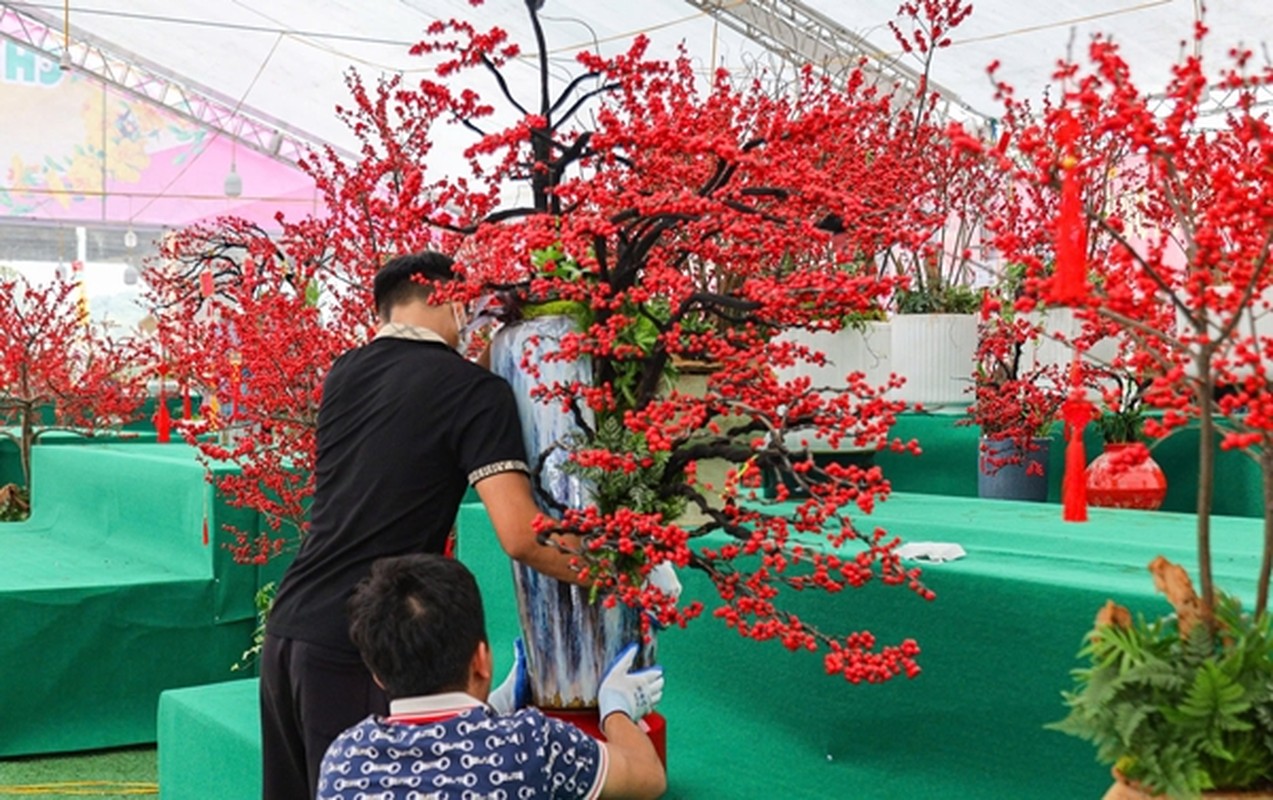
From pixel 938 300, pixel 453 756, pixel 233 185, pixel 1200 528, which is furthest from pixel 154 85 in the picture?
pixel 1200 528

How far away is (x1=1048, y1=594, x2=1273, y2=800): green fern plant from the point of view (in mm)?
1028

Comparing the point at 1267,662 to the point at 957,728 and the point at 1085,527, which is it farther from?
the point at 1085,527

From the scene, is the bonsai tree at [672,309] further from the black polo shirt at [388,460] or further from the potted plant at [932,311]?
the potted plant at [932,311]

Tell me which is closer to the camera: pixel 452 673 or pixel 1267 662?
pixel 1267 662

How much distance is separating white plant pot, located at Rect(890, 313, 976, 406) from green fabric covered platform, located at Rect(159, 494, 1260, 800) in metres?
0.47

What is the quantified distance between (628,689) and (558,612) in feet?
0.40

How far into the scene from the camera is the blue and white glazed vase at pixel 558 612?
172cm

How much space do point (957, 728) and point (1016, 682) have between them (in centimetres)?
12

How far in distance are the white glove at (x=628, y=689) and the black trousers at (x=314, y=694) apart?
1.34 ft

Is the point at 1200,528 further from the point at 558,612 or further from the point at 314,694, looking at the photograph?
the point at 314,694

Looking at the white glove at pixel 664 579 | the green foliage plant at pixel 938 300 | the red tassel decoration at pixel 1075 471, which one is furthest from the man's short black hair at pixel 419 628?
the green foliage plant at pixel 938 300

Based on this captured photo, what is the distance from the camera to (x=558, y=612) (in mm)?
1739

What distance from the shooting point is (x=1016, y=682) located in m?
1.67

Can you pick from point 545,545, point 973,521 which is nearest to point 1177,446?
point 973,521
